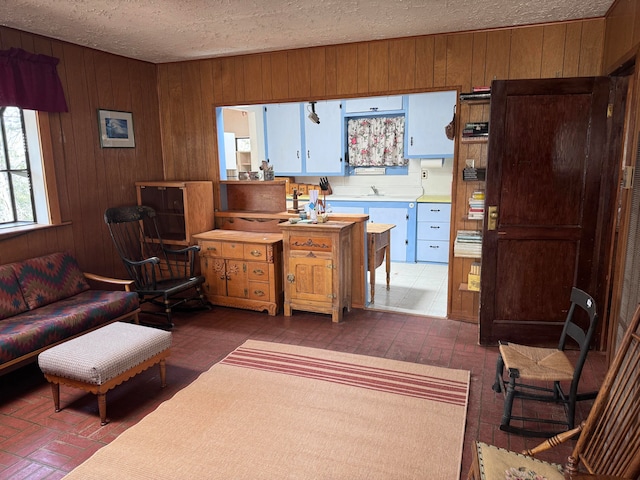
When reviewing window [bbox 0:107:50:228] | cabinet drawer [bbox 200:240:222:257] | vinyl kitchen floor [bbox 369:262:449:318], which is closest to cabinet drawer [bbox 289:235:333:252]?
cabinet drawer [bbox 200:240:222:257]

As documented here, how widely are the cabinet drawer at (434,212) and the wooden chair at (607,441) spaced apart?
4549 mm

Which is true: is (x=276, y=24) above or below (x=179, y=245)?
above

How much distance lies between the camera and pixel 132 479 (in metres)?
2.14

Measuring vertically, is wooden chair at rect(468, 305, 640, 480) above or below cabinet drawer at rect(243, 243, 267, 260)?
below

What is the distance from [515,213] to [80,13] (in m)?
3.57

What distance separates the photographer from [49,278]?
12.0 ft

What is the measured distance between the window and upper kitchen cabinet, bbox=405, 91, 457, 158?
4.54 m

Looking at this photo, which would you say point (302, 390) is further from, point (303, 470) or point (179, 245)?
point (179, 245)

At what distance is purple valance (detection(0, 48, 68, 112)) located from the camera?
3.44 metres

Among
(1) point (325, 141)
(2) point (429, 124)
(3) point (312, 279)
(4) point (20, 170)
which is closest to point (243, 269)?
(3) point (312, 279)

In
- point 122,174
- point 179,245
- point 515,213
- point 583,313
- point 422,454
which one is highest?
point 122,174

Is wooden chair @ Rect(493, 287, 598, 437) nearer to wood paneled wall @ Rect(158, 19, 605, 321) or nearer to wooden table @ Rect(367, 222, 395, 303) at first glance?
wood paneled wall @ Rect(158, 19, 605, 321)

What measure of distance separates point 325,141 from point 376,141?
827 millimetres

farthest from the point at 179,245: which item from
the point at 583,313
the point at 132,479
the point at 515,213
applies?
the point at 583,313
